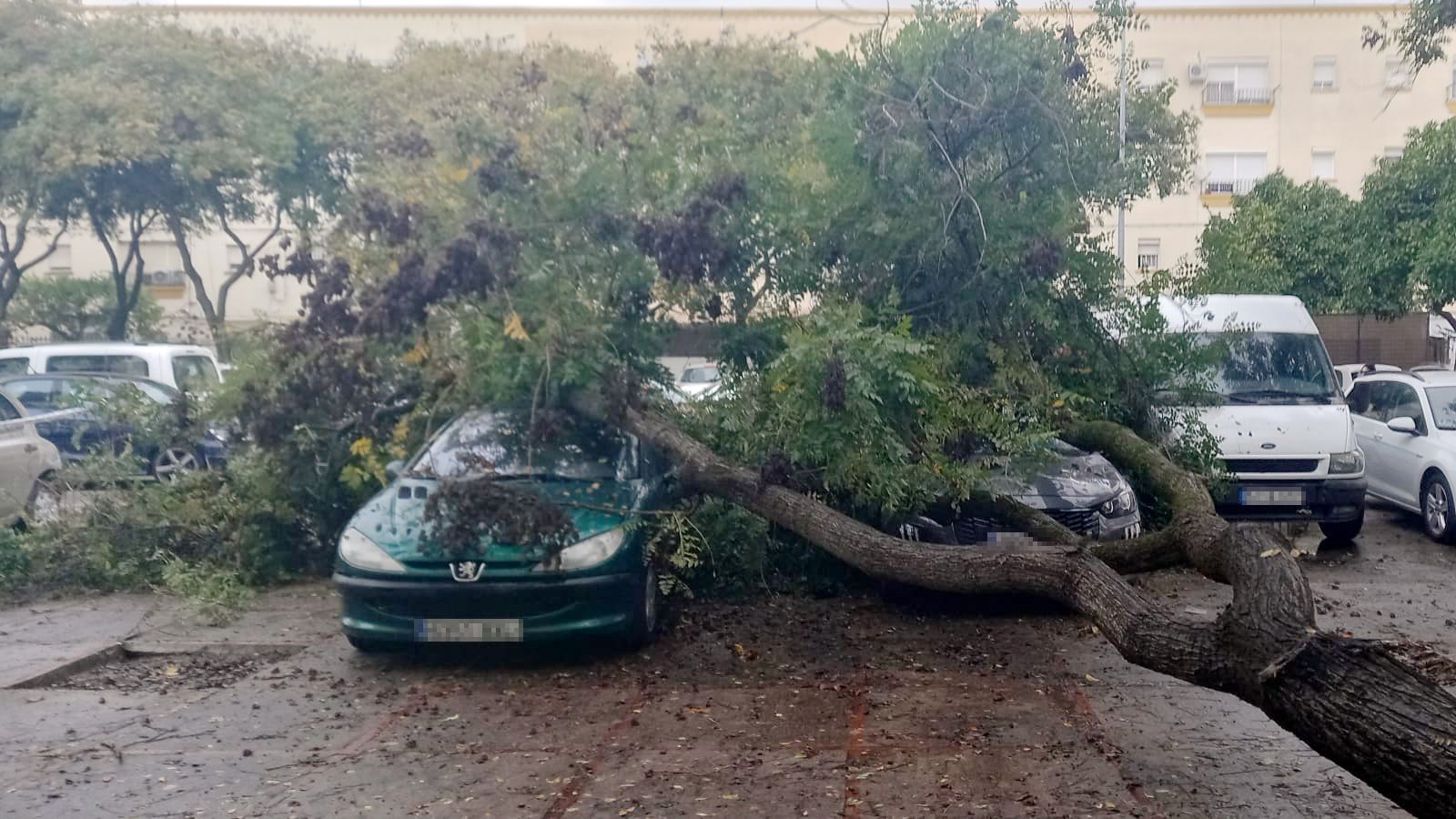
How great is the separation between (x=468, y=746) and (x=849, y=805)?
1863 mm

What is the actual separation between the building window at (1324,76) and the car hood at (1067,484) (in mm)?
25313

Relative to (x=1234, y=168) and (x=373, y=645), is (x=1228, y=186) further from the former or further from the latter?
(x=373, y=645)

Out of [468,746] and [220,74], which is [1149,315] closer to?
[468,746]

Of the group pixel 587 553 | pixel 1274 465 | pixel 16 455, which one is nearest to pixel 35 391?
pixel 16 455

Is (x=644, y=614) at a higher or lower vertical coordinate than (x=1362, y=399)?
lower

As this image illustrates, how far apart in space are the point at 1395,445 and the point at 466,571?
9.57 m

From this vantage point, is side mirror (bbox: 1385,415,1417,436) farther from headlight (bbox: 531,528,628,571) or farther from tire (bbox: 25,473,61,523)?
tire (bbox: 25,473,61,523)

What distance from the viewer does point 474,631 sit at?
265 inches

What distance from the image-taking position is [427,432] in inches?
332

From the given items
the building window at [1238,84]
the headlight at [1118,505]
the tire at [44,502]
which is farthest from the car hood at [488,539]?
the building window at [1238,84]

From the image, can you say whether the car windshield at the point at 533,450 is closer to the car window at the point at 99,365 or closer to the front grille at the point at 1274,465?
the front grille at the point at 1274,465

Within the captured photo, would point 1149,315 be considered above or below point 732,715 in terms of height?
above

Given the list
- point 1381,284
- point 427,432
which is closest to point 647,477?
point 427,432

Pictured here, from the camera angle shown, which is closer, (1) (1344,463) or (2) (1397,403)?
(1) (1344,463)
